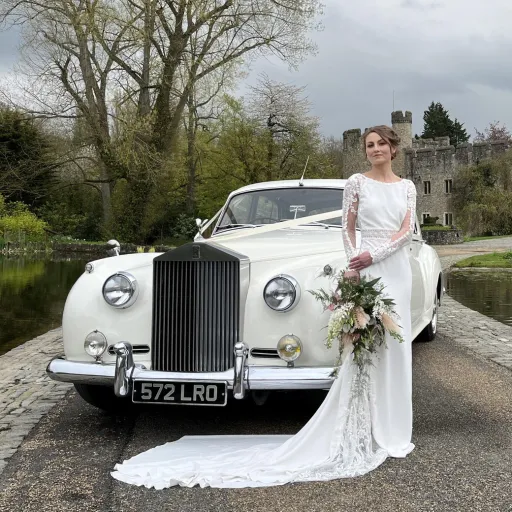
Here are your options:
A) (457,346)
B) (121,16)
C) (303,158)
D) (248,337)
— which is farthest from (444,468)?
(303,158)

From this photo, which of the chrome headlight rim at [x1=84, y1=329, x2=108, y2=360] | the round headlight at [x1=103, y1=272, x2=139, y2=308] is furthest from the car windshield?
the chrome headlight rim at [x1=84, y1=329, x2=108, y2=360]

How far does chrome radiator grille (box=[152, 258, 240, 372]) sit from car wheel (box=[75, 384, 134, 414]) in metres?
0.80

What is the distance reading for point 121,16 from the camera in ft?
84.7

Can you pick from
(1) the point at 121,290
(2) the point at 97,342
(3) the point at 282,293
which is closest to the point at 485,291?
(3) the point at 282,293

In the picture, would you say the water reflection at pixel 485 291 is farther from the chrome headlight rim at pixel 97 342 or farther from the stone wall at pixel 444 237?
the stone wall at pixel 444 237

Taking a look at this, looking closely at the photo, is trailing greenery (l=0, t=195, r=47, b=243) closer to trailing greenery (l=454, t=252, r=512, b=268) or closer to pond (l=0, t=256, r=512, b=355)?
pond (l=0, t=256, r=512, b=355)

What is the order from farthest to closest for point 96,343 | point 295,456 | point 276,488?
point 96,343 → point 295,456 → point 276,488

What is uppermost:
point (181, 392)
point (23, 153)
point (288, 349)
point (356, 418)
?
point (23, 153)

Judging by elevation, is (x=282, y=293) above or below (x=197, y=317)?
above

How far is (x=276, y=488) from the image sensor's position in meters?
3.43

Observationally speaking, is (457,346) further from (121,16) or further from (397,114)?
(397,114)

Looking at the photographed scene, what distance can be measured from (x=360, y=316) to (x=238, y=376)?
0.83 m

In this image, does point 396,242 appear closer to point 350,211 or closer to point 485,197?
point 350,211

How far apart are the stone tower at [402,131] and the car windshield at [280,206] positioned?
186 feet
